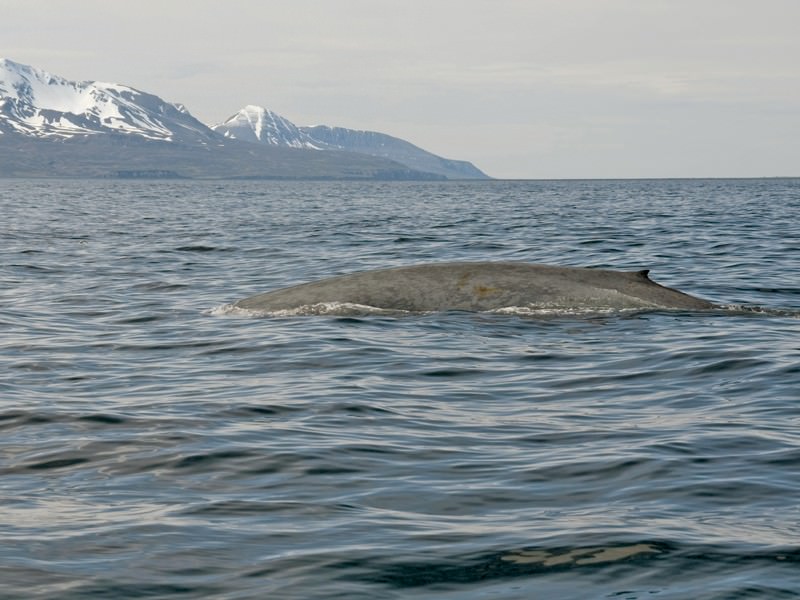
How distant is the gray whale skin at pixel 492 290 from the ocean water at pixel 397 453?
36 centimetres

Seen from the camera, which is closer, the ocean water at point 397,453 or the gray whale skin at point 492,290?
the ocean water at point 397,453

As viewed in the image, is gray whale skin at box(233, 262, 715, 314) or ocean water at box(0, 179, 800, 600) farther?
gray whale skin at box(233, 262, 715, 314)

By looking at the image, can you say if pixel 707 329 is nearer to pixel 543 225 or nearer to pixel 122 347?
pixel 122 347

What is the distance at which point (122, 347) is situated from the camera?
1349cm

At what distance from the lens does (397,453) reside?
8.28 metres

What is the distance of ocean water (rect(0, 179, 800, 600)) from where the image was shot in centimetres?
577

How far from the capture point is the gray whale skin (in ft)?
48.6

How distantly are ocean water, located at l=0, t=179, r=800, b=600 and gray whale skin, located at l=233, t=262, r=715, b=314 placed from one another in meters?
0.36

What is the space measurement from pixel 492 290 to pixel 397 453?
22.8ft

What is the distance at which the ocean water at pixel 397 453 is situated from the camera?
5.77m

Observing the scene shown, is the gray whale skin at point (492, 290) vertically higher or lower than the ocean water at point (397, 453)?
higher

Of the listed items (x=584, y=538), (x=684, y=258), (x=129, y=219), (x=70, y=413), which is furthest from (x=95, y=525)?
(x=129, y=219)

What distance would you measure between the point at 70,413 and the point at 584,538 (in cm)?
484

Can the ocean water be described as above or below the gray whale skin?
below
